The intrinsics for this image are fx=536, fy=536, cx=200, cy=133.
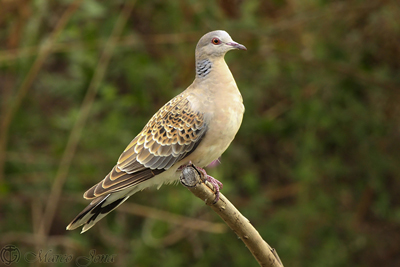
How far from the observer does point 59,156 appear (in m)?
4.74

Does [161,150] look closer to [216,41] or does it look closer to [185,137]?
[185,137]

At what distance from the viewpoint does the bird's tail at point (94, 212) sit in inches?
110

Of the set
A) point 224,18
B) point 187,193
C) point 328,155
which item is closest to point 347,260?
point 328,155

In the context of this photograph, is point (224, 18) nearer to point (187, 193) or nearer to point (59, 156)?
point (187, 193)

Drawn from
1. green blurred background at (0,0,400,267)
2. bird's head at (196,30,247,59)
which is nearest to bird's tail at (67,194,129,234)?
bird's head at (196,30,247,59)

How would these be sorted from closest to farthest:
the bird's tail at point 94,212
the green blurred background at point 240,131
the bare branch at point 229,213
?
the bare branch at point 229,213 → the bird's tail at point 94,212 → the green blurred background at point 240,131

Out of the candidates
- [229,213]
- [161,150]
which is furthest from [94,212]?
[229,213]

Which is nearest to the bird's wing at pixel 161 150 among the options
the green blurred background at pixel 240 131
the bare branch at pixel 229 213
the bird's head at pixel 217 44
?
the bird's head at pixel 217 44

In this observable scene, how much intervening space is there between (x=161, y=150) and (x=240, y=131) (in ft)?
8.05

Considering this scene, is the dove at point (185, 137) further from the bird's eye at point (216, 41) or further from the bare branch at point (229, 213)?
the bare branch at point (229, 213)

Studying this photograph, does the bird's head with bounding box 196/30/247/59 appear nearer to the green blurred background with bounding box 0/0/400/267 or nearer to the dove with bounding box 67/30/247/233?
the dove with bounding box 67/30/247/233

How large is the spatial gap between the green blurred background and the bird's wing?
54.1 inches

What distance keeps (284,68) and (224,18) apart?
2.72 feet

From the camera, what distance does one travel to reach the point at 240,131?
5.35 metres
